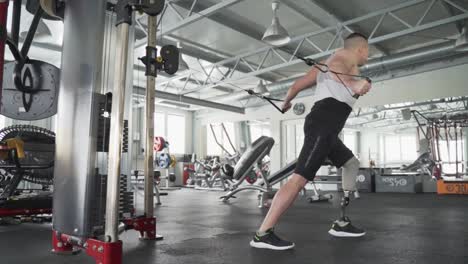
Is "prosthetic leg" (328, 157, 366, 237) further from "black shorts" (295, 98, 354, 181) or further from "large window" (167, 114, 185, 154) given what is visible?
"large window" (167, 114, 185, 154)

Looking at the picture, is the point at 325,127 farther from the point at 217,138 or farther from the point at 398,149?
the point at 398,149

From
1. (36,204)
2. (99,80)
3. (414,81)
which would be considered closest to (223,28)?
(414,81)

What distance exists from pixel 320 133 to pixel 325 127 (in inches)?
1.7

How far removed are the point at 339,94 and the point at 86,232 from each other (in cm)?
135

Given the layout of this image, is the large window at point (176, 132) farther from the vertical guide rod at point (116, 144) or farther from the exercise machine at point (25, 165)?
the vertical guide rod at point (116, 144)

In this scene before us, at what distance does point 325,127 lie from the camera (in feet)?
6.02

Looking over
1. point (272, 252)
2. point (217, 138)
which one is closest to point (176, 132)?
point (217, 138)

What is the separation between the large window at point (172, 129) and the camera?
12523mm

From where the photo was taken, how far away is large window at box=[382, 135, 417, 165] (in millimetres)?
16673

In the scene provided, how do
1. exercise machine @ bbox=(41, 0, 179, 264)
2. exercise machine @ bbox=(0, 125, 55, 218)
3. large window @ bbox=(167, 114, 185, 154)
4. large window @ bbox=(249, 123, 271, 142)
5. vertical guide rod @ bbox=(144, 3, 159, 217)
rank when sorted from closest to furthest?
1. exercise machine @ bbox=(41, 0, 179, 264)
2. vertical guide rod @ bbox=(144, 3, 159, 217)
3. exercise machine @ bbox=(0, 125, 55, 218)
4. large window @ bbox=(167, 114, 185, 154)
5. large window @ bbox=(249, 123, 271, 142)

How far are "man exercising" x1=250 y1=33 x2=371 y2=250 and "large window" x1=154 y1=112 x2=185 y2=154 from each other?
1064cm

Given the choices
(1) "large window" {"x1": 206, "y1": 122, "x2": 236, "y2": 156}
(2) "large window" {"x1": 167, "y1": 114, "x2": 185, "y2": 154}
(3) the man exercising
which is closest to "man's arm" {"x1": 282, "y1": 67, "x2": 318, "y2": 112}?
(3) the man exercising

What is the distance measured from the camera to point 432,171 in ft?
24.2

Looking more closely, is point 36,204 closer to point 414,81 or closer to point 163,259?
point 163,259
